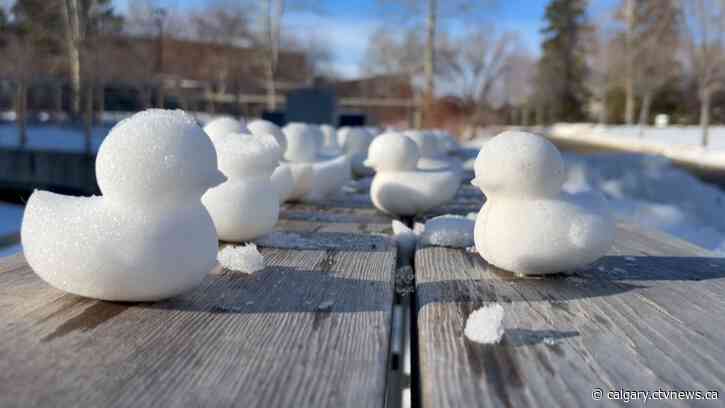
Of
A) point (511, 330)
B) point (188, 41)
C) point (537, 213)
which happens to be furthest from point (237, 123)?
point (188, 41)

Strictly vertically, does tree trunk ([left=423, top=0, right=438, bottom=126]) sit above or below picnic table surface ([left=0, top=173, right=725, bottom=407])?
above

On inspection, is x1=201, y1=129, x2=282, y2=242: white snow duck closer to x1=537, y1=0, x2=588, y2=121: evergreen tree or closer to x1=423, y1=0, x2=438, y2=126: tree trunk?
x1=423, y1=0, x2=438, y2=126: tree trunk

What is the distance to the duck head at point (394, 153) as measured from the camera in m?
2.39

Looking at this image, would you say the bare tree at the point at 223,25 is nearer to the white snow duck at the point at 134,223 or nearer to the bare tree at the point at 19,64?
the bare tree at the point at 19,64

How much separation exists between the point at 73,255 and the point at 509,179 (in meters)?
1.05

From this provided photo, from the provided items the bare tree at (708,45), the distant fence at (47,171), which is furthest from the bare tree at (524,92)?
the distant fence at (47,171)

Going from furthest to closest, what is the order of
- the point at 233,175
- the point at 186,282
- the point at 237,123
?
the point at 237,123 < the point at 233,175 < the point at 186,282

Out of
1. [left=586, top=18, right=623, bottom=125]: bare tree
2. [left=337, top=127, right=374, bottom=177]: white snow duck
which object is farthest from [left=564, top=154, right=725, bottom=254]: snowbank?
[left=586, top=18, right=623, bottom=125]: bare tree

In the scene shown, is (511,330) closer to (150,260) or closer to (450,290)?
(450,290)

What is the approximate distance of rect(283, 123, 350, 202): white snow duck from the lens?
2.69m

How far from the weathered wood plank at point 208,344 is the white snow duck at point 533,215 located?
34cm

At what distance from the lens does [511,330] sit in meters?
1.11

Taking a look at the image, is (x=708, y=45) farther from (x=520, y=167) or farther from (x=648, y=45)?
(x=520, y=167)

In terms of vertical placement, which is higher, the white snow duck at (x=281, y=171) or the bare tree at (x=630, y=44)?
the bare tree at (x=630, y=44)
